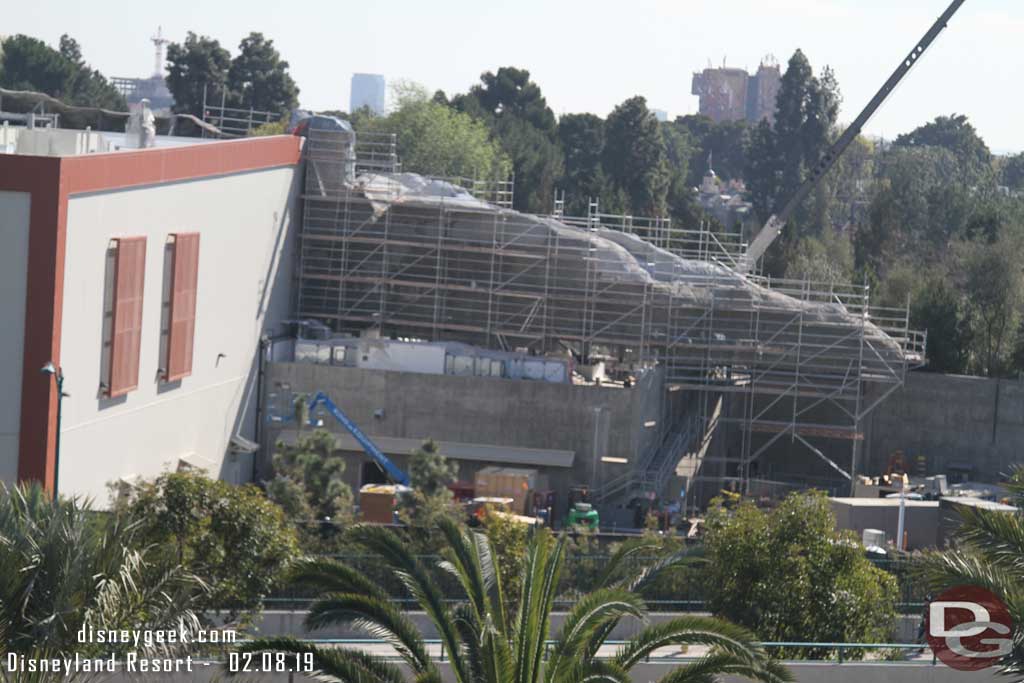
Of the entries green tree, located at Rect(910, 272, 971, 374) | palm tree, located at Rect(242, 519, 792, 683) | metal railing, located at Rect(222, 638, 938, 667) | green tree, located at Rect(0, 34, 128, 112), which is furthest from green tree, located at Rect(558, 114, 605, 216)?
palm tree, located at Rect(242, 519, 792, 683)

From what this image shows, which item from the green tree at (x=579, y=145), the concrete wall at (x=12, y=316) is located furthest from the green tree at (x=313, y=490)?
the green tree at (x=579, y=145)

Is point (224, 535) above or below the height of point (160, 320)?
below

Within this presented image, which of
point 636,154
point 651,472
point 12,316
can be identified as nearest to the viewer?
point 12,316

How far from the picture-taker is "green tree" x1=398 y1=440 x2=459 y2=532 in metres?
31.0

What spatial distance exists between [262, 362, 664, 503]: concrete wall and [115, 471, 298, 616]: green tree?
781 inches

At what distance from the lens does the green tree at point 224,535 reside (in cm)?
2039

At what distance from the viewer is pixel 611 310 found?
44188mm

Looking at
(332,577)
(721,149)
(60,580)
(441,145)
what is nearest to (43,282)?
(332,577)

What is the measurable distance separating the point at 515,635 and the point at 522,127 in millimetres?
90378

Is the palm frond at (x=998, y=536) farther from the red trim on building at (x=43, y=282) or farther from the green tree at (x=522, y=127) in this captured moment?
the green tree at (x=522, y=127)

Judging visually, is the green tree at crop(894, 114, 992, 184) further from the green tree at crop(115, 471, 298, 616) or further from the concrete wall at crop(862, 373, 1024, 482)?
the green tree at crop(115, 471, 298, 616)

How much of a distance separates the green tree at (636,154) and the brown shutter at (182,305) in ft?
203

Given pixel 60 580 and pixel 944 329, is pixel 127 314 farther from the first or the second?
pixel 944 329

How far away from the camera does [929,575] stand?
1574 centimetres
